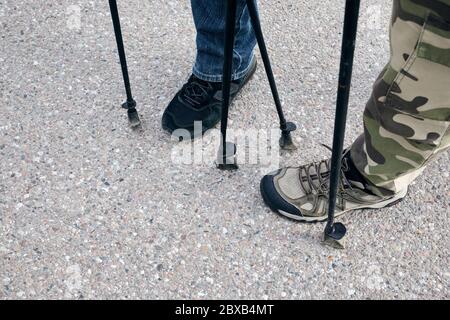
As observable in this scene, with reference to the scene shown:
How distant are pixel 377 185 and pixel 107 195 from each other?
953 mm

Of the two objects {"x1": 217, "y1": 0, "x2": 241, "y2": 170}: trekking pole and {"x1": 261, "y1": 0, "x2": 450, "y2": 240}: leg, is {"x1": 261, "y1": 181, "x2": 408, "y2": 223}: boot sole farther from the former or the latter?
{"x1": 217, "y1": 0, "x2": 241, "y2": 170}: trekking pole

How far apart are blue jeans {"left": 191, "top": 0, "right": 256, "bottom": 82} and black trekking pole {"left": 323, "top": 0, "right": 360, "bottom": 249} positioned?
2.30 ft

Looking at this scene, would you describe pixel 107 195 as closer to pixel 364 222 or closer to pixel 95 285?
pixel 95 285

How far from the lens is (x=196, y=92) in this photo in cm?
209

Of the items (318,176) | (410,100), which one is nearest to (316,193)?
(318,176)

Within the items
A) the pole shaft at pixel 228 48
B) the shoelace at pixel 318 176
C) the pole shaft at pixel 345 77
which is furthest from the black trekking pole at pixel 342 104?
the pole shaft at pixel 228 48

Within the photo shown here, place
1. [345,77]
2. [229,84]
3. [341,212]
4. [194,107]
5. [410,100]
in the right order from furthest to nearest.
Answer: [194,107] < [341,212] < [229,84] < [410,100] < [345,77]

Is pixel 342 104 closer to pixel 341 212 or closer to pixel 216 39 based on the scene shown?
pixel 341 212

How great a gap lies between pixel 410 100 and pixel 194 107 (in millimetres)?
943

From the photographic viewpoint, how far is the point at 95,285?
167cm

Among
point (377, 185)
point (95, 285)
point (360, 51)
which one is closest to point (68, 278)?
point (95, 285)

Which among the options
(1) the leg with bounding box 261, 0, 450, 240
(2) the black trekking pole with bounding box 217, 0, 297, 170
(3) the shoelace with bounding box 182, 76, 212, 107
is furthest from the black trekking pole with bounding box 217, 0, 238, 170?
(3) the shoelace with bounding box 182, 76, 212, 107

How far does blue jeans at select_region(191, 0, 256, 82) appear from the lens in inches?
73.4

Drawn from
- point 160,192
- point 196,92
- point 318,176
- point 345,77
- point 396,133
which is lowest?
point 160,192
